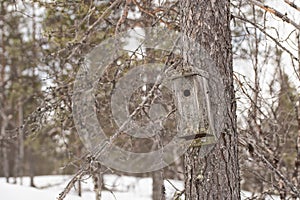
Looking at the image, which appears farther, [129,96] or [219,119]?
[129,96]

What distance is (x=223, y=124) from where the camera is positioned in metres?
2.66

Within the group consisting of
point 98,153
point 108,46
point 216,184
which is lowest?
point 216,184

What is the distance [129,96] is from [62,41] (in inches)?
53.0

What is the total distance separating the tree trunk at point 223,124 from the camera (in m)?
2.57

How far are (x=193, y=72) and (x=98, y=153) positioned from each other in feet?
2.53

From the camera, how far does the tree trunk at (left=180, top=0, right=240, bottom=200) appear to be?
257cm

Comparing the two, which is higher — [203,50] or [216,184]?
[203,50]

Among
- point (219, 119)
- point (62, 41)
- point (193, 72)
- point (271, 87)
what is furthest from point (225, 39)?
point (62, 41)

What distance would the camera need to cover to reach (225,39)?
279cm

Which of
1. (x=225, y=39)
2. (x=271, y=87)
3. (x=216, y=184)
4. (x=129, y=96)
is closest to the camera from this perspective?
(x=216, y=184)

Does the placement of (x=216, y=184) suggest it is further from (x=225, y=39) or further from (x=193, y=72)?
(x=225, y=39)

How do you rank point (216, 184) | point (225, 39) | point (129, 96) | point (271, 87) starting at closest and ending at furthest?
point (216, 184), point (225, 39), point (129, 96), point (271, 87)

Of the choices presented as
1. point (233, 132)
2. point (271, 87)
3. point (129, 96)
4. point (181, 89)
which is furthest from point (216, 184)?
point (271, 87)

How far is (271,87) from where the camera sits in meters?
5.29
